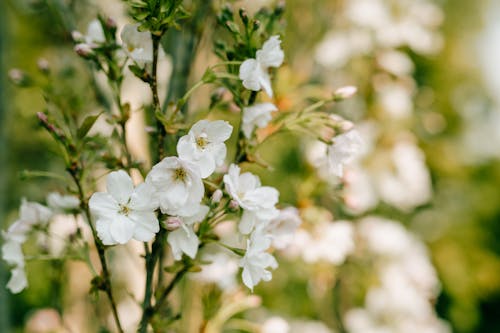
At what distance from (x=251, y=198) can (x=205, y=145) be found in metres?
0.11

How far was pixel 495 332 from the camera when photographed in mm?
3648

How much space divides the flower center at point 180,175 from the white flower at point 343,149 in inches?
11.1

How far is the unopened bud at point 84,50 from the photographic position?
79cm

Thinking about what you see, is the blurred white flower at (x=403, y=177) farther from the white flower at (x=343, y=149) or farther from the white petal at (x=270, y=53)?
the white petal at (x=270, y=53)

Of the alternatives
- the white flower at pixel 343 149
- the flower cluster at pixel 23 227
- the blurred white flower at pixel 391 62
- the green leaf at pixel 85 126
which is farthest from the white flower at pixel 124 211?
the blurred white flower at pixel 391 62

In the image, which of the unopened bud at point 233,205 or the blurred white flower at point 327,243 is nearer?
the unopened bud at point 233,205

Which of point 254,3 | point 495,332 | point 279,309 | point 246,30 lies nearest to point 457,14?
point 495,332

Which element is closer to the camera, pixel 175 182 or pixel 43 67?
pixel 175 182

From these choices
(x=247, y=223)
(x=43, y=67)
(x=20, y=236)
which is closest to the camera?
(x=247, y=223)

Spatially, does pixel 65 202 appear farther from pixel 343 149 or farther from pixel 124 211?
pixel 343 149

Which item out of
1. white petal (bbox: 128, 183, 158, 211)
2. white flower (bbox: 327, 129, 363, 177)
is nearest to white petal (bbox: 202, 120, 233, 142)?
white petal (bbox: 128, 183, 158, 211)

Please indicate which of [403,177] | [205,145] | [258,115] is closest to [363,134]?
[403,177]

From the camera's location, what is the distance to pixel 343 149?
84cm

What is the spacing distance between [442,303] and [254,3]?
2.10 m
